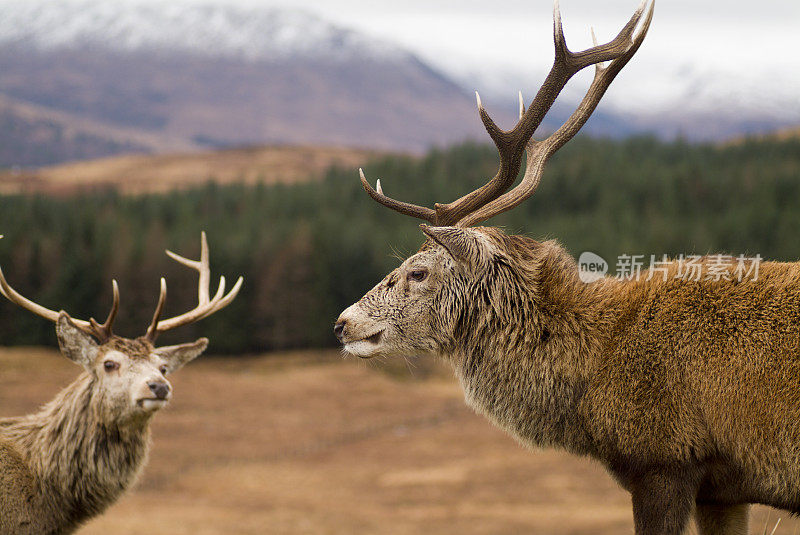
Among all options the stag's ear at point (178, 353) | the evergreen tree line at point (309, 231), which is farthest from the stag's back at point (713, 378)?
the evergreen tree line at point (309, 231)

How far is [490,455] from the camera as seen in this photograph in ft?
96.3

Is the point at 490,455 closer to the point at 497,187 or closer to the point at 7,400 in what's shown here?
the point at 7,400

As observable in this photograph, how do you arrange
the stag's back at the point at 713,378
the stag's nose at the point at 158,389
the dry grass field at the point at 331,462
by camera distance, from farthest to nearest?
the dry grass field at the point at 331,462, the stag's nose at the point at 158,389, the stag's back at the point at 713,378

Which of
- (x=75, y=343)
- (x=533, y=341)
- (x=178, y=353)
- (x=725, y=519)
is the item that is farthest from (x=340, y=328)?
(x=75, y=343)

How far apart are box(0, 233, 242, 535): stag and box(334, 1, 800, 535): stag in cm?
231

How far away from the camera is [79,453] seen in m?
6.61

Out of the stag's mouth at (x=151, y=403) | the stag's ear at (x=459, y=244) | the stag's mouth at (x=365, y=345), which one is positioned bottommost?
the stag's mouth at (x=151, y=403)

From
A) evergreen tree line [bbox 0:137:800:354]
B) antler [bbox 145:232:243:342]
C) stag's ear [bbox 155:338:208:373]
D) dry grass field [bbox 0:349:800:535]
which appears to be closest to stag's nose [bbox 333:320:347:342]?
antler [bbox 145:232:243:342]

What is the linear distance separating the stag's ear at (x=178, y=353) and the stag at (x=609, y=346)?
2502mm

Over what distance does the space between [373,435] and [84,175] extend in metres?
64.2

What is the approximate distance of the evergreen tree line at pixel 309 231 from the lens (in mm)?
42031

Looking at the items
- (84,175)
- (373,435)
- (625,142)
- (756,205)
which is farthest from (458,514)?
(84,175)

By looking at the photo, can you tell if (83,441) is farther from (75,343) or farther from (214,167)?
(214,167)

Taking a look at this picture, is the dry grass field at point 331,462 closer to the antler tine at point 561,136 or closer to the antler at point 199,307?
the antler at point 199,307
